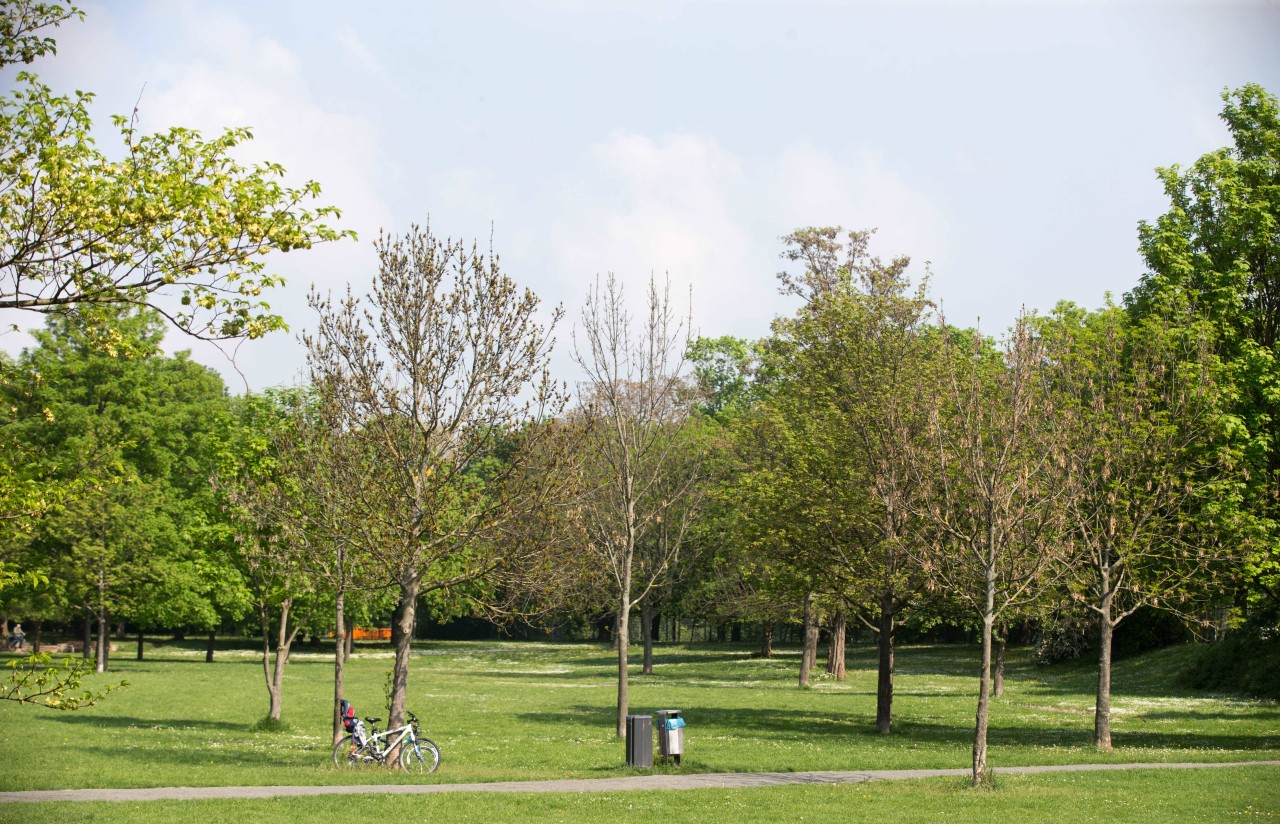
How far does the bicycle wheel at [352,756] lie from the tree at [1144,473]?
14234mm

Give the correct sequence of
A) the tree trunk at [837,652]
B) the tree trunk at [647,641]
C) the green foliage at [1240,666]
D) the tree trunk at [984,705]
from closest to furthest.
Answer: the tree trunk at [984,705], the green foliage at [1240,666], the tree trunk at [837,652], the tree trunk at [647,641]

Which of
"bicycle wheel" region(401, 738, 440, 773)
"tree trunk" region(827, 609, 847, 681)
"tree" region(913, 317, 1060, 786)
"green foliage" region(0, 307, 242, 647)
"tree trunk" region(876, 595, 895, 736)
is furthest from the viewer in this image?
"green foliage" region(0, 307, 242, 647)

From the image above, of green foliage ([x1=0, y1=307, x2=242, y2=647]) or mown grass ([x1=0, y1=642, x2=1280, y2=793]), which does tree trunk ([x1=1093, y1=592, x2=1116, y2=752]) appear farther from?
green foliage ([x1=0, y1=307, x2=242, y2=647])

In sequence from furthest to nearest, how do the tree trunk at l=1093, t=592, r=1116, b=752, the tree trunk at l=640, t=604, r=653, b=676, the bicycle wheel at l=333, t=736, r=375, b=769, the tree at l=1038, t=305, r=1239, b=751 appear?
1. the tree trunk at l=640, t=604, r=653, b=676
2. the tree at l=1038, t=305, r=1239, b=751
3. the tree trunk at l=1093, t=592, r=1116, b=752
4. the bicycle wheel at l=333, t=736, r=375, b=769

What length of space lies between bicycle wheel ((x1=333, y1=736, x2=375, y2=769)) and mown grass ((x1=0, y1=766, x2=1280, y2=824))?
3.69 meters

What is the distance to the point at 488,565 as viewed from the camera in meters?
20.1

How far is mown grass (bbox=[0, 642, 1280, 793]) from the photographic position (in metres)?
20.4

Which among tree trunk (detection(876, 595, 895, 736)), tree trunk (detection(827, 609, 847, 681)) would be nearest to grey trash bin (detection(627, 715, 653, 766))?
tree trunk (detection(876, 595, 895, 736))

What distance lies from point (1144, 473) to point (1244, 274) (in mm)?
5323

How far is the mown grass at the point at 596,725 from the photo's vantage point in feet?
66.8

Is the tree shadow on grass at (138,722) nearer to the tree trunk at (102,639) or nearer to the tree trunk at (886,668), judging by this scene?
the tree trunk at (886,668)

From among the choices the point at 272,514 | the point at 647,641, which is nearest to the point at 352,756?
the point at 272,514

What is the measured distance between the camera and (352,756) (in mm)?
19766

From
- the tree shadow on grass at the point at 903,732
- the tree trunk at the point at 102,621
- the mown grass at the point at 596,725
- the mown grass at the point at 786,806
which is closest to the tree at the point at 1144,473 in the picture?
the tree shadow on grass at the point at 903,732
